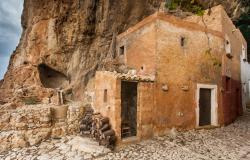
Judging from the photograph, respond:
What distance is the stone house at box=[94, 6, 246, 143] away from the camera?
957 cm

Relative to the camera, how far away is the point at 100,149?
838 cm

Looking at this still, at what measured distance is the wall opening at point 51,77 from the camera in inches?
698

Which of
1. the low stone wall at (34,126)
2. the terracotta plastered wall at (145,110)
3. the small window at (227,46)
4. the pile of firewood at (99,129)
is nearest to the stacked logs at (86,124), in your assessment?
the pile of firewood at (99,129)

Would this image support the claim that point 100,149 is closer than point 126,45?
Yes

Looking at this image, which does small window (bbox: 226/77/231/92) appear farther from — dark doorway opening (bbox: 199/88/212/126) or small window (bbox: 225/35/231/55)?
dark doorway opening (bbox: 199/88/212/126)

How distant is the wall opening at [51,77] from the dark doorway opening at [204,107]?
987cm

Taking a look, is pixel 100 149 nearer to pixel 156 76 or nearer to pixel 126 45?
pixel 156 76

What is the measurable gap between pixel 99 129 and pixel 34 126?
121 inches

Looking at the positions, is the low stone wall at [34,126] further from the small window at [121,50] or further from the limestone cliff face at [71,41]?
the limestone cliff face at [71,41]

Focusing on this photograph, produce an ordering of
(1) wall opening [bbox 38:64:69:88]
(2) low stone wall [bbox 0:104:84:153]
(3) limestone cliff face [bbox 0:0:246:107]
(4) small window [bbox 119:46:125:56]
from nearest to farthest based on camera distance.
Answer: (2) low stone wall [bbox 0:104:84:153]
(4) small window [bbox 119:46:125:56]
(3) limestone cliff face [bbox 0:0:246:107]
(1) wall opening [bbox 38:64:69:88]

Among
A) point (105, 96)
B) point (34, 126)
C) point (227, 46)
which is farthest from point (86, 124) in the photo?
point (227, 46)

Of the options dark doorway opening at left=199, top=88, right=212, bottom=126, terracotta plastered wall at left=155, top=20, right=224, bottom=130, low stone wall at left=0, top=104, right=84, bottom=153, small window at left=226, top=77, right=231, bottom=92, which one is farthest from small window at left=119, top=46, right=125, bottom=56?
small window at left=226, top=77, right=231, bottom=92

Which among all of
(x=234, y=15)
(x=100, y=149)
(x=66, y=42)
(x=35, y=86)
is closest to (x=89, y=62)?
(x=66, y=42)

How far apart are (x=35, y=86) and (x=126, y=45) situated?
7.48m
